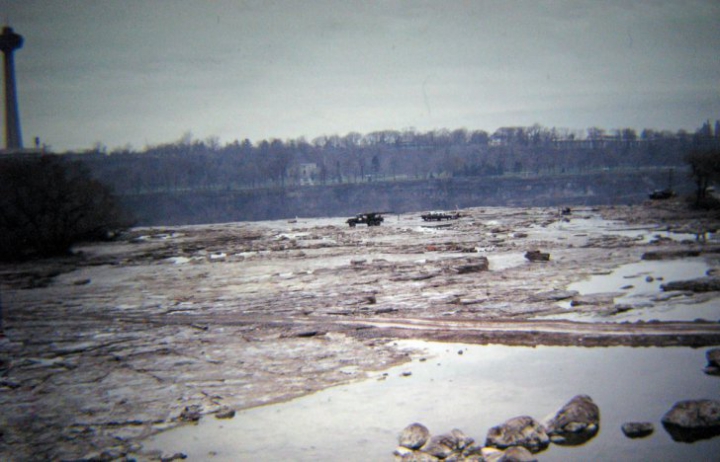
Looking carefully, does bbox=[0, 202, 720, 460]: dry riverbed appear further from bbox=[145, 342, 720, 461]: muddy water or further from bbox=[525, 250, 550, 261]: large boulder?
bbox=[145, 342, 720, 461]: muddy water

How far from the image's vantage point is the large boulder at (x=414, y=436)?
5.74 meters

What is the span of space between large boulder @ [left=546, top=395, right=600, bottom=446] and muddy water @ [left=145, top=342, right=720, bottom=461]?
0.11 metres

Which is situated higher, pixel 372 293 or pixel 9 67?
pixel 9 67

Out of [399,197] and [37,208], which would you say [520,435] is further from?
[399,197]

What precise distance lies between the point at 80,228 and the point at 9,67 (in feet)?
227

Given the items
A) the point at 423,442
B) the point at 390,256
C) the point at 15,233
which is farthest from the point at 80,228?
the point at 423,442

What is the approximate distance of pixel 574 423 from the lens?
6.02 metres

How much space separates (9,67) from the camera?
277ft

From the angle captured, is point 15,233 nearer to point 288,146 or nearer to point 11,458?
point 11,458

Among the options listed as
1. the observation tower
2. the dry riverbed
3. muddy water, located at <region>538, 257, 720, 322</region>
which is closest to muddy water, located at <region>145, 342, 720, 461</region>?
the dry riverbed

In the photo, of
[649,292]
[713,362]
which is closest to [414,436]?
[713,362]

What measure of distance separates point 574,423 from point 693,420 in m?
1.41

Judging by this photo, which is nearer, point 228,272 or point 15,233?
point 228,272

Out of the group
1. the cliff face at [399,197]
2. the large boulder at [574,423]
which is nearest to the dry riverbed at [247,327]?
the large boulder at [574,423]
